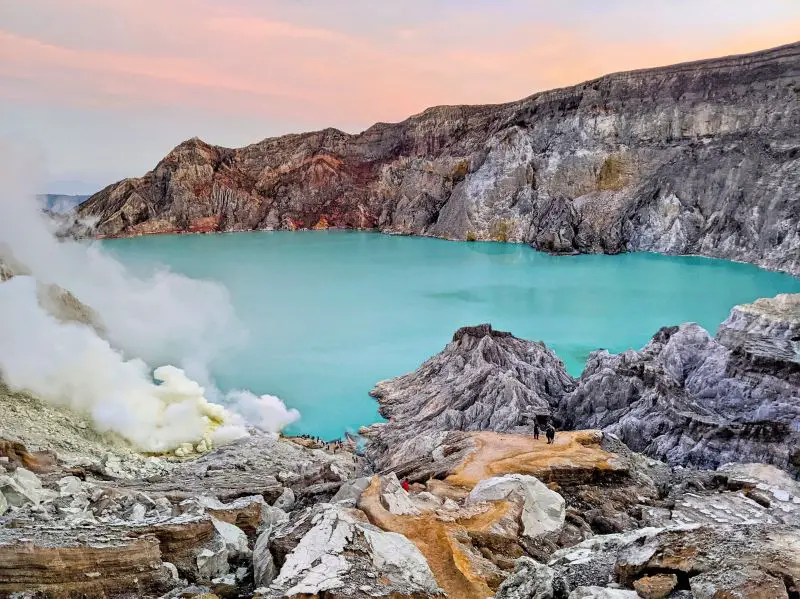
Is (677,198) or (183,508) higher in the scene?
(677,198)

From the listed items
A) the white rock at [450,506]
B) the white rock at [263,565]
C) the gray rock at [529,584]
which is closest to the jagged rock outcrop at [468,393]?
the white rock at [450,506]

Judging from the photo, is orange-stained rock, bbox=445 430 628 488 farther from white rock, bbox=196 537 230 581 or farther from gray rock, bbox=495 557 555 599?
white rock, bbox=196 537 230 581

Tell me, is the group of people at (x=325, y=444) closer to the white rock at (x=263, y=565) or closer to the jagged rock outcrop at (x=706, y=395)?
the jagged rock outcrop at (x=706, y=395)

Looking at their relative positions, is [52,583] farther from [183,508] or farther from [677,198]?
[677,198]

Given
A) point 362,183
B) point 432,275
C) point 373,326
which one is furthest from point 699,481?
point 362,183

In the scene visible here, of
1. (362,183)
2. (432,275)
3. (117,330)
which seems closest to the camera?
(117,330)

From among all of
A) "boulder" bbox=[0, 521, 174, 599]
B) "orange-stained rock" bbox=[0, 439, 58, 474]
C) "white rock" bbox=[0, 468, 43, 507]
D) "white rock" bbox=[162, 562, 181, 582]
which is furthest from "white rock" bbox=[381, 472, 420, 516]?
"orange-stained rock" bbox=[0, 439, 58, 474]
